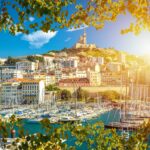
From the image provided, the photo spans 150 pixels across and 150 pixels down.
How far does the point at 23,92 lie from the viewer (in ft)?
109

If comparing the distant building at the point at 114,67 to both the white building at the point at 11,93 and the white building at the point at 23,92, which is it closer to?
the white building at the point at 23,92

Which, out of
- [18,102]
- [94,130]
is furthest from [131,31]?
[18,102]

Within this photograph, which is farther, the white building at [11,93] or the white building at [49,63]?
the white building at [49,63]

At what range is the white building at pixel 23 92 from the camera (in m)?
31.9

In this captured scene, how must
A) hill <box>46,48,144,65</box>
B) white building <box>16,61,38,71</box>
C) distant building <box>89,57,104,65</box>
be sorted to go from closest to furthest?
white building <box>16,61,38,71</box> → distant building <box>89,57,104,65</box> → hill <box>46,48,144,65</box>

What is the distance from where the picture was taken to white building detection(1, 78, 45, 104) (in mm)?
31938

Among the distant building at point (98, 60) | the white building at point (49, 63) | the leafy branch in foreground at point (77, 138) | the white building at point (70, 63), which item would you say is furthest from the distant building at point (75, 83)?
the leafy branch in foreground at point (77, 138)

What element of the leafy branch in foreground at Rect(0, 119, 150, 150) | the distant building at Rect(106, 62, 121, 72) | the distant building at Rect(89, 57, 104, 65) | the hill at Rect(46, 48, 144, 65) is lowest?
the leafy branch in foreground at Rect(0, 119, 150, 150)

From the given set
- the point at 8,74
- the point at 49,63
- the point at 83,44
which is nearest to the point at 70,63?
the point at 49,63

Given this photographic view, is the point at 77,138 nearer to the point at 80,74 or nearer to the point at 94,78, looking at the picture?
the point at 94,78

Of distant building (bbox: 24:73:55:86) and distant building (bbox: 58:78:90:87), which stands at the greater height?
distant building (bbox: 24:73:55:86)

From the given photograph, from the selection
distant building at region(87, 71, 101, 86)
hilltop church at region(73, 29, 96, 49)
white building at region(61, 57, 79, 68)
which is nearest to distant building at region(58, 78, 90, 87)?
distant building at region(87, 71, 101, 86)

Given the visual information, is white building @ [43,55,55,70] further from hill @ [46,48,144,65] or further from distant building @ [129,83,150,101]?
distant building @ [129,83,150,101]

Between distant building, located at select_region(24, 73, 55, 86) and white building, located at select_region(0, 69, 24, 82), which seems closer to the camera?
distant building, located at select_region(24, 73, 55, 86)
